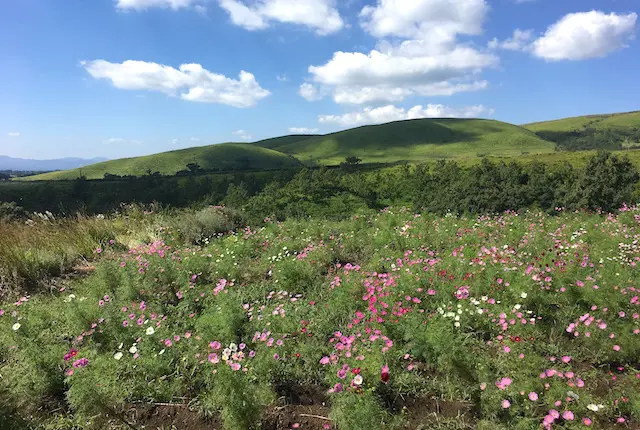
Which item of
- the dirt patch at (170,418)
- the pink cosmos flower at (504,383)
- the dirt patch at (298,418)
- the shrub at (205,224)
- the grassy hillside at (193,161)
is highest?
the grassy hillside at (193,161)

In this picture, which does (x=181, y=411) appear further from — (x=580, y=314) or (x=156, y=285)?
(x=580, y=314)

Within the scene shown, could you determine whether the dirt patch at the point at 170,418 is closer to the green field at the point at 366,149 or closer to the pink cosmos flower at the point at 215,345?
the pink cosmos flower at the point at 215,345

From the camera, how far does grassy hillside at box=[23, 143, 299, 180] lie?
4761 inches

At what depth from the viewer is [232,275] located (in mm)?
6148

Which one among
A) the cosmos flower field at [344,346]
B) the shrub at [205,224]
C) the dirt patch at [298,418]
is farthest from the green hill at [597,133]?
the dirt patch at [298,418]

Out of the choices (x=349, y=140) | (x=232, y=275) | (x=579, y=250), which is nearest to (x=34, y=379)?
(x=232, y=275)

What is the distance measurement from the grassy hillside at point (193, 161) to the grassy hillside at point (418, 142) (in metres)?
16.8

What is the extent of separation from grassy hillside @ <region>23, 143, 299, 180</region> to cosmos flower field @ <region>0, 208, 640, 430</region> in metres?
113

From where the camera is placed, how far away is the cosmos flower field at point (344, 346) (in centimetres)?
304

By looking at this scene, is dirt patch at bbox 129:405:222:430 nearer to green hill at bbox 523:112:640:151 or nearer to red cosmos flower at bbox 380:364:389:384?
red cosmos flower at bbox 380:364:389:384

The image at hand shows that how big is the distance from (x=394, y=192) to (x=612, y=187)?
24.7m

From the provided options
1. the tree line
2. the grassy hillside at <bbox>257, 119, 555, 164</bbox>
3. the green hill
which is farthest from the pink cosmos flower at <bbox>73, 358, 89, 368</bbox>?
the green hill

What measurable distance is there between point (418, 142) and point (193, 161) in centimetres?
9559

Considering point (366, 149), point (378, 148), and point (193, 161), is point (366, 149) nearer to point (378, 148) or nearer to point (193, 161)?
point (378, 148)
